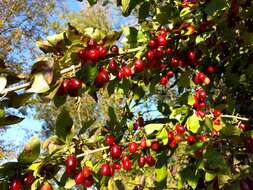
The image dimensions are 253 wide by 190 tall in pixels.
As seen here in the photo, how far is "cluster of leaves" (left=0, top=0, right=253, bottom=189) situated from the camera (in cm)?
204

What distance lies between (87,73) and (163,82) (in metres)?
0.94

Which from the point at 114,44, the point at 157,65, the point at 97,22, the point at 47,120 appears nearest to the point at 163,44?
the point at 157,65

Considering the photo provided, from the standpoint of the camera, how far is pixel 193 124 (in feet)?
8.09

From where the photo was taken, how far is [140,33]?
2.62m

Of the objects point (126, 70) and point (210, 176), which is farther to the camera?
point (126, 70)

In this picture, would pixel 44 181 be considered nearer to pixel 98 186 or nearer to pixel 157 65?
pixel 98 186

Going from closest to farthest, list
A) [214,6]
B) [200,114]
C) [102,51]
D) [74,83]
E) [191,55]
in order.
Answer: [74,83]
[102,51]
[214,6]
[200,114]
[191,55]

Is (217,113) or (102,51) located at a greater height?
(102,51)

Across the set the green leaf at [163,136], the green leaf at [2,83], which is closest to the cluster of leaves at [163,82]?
the green leaf at [163,136]

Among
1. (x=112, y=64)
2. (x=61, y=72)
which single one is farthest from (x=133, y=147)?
(x=61, y=72)

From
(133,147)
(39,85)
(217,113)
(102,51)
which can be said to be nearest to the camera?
(39,85)

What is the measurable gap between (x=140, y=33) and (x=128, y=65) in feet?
0.79

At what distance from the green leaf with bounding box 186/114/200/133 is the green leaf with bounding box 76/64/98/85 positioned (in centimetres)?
67

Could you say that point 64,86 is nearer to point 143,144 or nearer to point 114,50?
point 114,50
